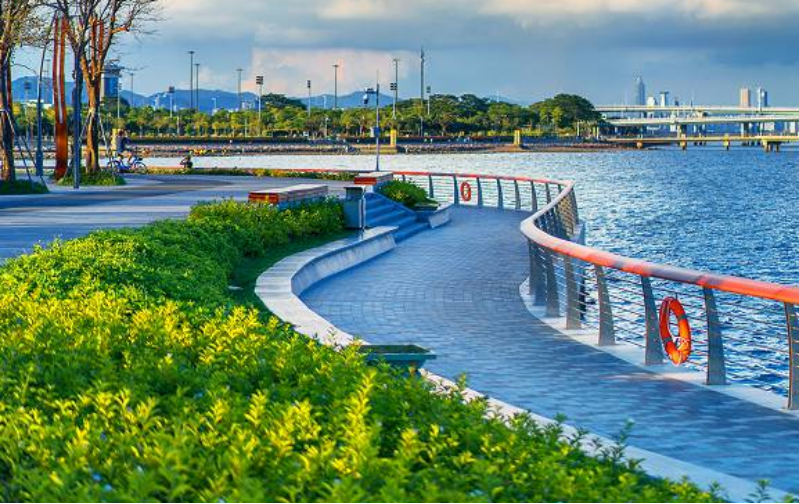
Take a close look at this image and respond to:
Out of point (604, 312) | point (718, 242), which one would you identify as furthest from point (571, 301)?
point (718, 242)

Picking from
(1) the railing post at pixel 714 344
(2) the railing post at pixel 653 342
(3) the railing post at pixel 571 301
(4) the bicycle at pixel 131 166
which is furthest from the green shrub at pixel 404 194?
(1) the railing post at pixel 714 344

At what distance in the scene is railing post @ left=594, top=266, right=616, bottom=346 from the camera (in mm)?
15188

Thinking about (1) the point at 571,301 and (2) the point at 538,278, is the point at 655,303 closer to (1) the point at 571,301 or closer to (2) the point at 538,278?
(1) the point at 571,301

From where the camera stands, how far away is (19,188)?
144ft

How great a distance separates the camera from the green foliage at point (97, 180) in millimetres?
50781

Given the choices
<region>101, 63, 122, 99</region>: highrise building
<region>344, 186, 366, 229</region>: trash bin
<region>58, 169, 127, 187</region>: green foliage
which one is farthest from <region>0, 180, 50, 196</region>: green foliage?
<region>344, 186, 366, 229</region>: trash bin

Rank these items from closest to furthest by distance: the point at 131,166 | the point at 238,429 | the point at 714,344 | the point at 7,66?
the point at 238,429 → the point at 714,344 → the point at 7,66 → the point at 131,166

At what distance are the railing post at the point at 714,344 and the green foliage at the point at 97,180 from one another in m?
40.2

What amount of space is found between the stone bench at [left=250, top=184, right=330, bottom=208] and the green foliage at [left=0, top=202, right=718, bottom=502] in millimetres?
18076

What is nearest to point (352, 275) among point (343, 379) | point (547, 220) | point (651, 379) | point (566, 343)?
point (547, 220)

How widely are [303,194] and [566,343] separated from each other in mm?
15596

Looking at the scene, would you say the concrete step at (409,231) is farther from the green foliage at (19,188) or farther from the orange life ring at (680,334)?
the orange life ring at (680,334)

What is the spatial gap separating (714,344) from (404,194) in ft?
87.1

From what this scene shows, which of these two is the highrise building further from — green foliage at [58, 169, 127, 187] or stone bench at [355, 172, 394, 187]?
stone bench at [355, 172, 394, 187]
